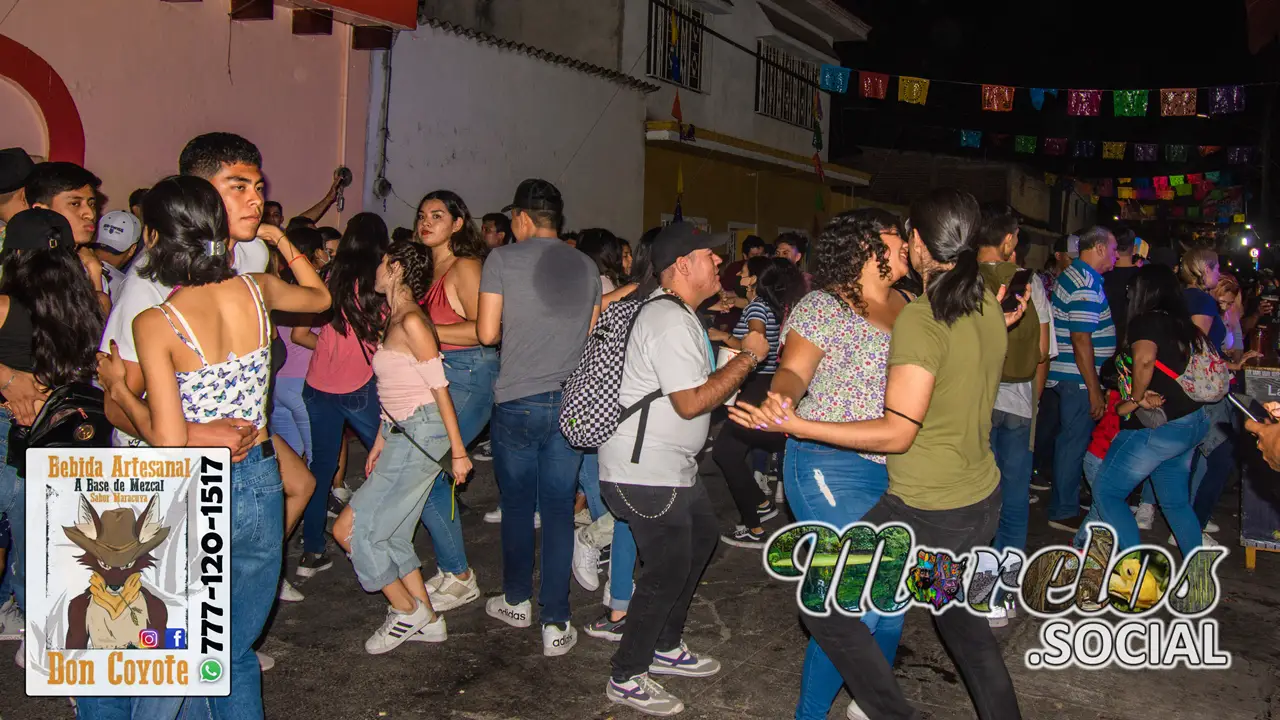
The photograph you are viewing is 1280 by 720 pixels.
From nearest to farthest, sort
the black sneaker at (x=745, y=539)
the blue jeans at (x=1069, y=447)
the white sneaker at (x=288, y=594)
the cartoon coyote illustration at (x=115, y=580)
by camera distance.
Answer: the cartoon coyote illustration at (x=115, y=580)
the white sneaker at (x=288, y=594)
the black sneaker at (x=745, y=539)
the blue jeans at (x=1069, y=447)

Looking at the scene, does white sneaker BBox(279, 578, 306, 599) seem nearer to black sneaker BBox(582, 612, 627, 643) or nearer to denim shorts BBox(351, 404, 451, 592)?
denim shorts BBox(351, 404, 451, 592)

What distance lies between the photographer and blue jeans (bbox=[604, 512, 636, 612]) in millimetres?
4852

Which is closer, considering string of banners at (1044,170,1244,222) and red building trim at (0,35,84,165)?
red building trim at (0,35,84,165)

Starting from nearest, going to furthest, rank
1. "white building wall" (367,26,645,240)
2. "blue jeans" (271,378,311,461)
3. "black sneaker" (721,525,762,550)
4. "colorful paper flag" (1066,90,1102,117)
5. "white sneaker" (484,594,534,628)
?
"white sneaker" (484,594,534,628), "blue jeans" (271,378,311,461), "black sneaker" (721,525,762,550), "white building wall" (367,26,645,240), "colorful paper flag" (1066,90,1102,117)

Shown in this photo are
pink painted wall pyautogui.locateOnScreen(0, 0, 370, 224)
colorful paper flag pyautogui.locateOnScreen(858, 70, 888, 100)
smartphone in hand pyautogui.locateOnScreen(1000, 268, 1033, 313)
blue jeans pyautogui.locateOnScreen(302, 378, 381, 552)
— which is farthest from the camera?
colorful paper flag pyautogui.locateOnScreen(858, 70, 888, 100)

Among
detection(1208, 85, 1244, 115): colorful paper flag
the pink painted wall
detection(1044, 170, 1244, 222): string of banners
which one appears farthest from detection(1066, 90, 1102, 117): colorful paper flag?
detection(1044, 170, 1244, 222): string of banners

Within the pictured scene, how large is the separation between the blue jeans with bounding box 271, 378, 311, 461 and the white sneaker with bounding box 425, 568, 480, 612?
1311mm

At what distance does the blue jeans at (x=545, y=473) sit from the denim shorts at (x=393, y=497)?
306mm

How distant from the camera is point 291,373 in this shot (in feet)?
20.3

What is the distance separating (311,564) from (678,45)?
14.3 m

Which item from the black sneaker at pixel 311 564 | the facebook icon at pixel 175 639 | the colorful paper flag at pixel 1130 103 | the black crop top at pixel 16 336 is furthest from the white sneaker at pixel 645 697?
the colorful paper flag at pixel 1130 103

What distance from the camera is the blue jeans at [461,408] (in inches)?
209

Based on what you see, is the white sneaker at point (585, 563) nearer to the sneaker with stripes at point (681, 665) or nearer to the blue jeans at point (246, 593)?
the sneaker with stripes at point (681, 665)

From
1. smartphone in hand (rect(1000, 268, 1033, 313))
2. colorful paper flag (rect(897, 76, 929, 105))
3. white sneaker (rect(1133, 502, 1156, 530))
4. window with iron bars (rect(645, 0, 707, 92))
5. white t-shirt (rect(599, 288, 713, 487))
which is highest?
window with iron bars (rect(645, 0, 707, 92))
